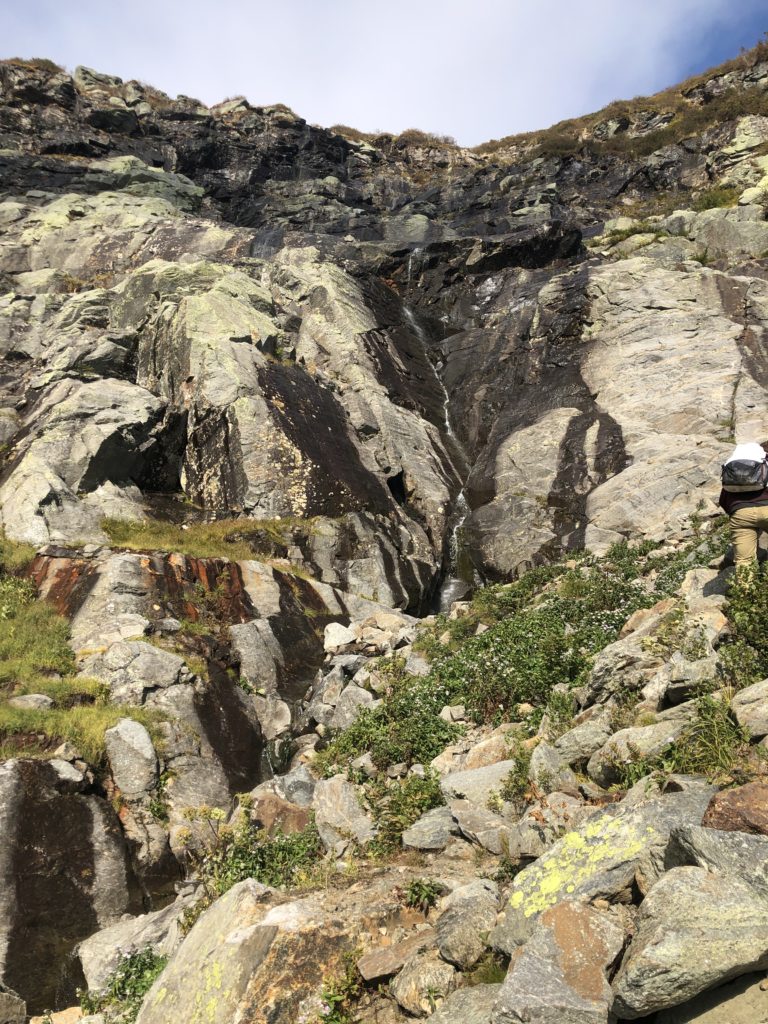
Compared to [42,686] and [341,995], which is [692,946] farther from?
[42,686]

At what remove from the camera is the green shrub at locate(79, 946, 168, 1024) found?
6.66 m

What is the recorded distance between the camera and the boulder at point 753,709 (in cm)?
460

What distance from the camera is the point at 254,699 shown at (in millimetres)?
15133

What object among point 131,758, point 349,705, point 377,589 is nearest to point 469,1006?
point 349,705

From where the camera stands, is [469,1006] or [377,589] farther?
[377,589]

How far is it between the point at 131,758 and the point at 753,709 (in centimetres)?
1104

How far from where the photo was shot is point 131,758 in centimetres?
1207

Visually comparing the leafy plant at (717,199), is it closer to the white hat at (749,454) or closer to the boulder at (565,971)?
the white hat at (749,454)


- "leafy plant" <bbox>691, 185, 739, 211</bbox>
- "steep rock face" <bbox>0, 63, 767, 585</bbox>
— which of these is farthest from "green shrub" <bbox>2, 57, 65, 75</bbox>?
"leafy plant" <bbox>691, 185, 739, 211</bbox>

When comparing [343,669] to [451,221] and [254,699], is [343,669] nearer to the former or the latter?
[254,699]

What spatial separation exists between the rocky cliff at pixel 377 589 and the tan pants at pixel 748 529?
32.8 inches

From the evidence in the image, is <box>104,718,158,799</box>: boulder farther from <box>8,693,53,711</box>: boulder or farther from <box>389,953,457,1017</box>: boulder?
<box>389,953,457,1017</box>: boulder

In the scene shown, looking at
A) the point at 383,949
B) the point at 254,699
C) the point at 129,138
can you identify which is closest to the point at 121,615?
the point at 254,699

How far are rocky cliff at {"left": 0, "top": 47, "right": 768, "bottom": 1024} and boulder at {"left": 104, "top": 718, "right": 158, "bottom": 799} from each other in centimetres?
6
